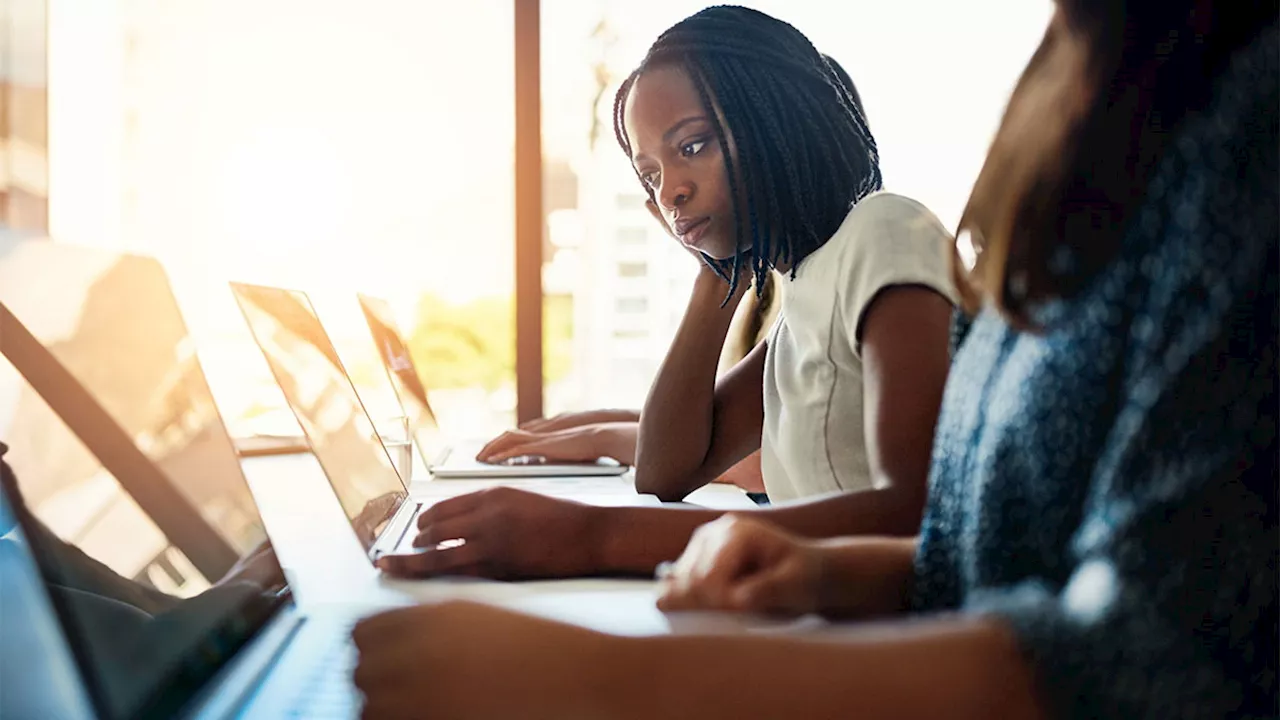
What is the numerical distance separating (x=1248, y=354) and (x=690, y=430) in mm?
A: 986

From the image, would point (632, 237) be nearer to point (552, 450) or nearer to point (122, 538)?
point (552, 450)

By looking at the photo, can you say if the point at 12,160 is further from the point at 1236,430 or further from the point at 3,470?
the point at 1236,430

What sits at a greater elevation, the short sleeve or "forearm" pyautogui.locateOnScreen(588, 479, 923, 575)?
the short sleeve

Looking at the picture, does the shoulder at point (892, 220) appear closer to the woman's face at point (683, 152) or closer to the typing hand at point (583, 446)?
the woman's face at point (683, 152)

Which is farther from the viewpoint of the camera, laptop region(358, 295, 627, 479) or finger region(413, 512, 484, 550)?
laptop region(358, 295, 627, 479)

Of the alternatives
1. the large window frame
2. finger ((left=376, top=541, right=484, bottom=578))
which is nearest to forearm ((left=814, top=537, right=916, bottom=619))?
finger ((left=376, top=541, right=484, bottom=578))

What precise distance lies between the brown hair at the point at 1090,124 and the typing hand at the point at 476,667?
25 cm

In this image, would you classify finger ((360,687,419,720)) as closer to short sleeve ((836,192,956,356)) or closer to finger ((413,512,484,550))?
finger ((413,512,484,550))

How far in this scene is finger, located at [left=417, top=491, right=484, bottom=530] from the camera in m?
0.80

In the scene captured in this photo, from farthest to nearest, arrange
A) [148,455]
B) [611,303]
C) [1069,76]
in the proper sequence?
[611,303]
[148,455]
[1069,76]

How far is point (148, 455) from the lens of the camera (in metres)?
0.56

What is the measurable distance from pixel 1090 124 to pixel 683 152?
750 mm

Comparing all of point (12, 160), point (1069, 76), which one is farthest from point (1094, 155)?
point (12, 160)

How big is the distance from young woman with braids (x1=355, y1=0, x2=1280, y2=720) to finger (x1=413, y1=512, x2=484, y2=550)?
0.38m
